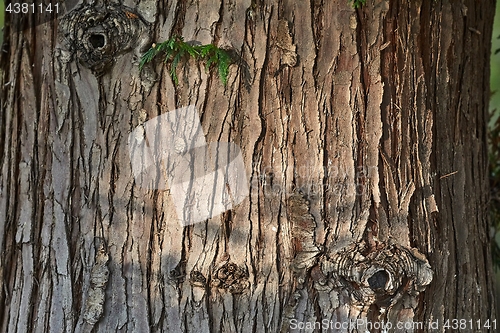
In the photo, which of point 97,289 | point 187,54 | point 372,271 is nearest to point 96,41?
point 187,54

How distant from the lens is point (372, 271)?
180 cm

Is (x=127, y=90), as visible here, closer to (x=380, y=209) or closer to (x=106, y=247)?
(x=106, y=247)

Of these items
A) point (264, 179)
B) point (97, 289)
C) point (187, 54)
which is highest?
point (187, 54)

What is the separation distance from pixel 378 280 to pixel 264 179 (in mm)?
505

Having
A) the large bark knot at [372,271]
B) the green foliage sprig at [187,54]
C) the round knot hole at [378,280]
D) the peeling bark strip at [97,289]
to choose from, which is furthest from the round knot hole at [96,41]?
the round knot hole at [378,280]

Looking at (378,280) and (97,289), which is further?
(97,289)

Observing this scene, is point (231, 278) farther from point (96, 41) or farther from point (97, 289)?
point (96, 41)

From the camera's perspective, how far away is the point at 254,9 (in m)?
1.88

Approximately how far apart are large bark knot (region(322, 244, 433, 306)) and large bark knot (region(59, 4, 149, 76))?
1.02 m

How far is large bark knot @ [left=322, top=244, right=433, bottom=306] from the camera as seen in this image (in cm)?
180

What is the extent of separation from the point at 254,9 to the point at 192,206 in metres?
0.71

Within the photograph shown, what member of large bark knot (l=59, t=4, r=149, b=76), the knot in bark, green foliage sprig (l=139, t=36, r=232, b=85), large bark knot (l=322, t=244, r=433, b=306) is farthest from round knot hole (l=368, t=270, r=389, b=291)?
large bark knot (l=59, t=4, r=149, b=76)

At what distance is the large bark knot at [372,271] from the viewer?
1.80 m

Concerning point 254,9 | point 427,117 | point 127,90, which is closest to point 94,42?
point 127,90
